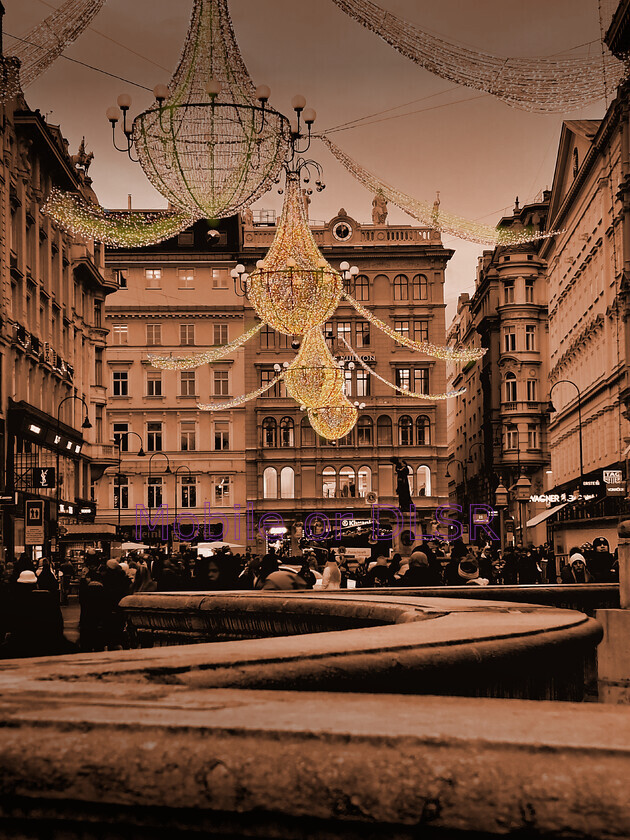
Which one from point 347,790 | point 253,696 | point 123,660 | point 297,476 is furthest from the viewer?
point 297,476

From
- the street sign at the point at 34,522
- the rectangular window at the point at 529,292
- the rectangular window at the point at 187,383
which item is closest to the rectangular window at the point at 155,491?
the rectangular window at the point at 187,383

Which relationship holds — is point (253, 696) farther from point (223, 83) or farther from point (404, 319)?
point (404, 319)

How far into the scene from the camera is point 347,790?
2.16m

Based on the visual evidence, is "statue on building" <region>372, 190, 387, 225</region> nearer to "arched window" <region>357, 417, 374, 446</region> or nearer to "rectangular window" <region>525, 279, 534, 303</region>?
"rectangular window" <region>525, 279, 534, 303</region>

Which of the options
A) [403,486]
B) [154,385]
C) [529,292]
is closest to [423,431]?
[529,292]

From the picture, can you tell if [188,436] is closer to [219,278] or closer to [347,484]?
[219,278]

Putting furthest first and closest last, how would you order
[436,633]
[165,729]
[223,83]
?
1. [223,83]
2. [436,633]
3. [165,729]

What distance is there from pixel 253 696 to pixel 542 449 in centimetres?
9265

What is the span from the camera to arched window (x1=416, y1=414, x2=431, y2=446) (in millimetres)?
88625

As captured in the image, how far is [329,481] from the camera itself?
3474 inches

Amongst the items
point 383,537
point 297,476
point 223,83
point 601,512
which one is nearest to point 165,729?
point 223,83

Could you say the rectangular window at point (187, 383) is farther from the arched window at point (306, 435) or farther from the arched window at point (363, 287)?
the arched window at point (363, 287)

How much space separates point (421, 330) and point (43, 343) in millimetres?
43102

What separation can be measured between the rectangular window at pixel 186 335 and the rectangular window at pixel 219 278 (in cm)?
360
